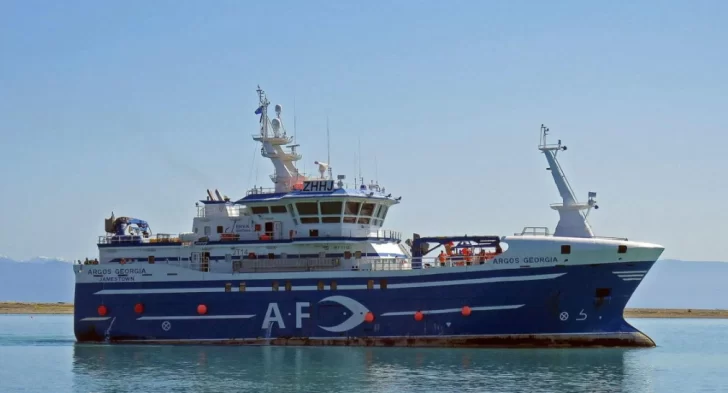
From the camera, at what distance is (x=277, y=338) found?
1654 inches

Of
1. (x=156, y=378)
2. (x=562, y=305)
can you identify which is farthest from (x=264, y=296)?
(x=562, y=305)

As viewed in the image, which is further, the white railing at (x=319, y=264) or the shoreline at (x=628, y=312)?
the shoreline at (x=628, y=312)

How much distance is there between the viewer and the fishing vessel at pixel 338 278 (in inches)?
1542

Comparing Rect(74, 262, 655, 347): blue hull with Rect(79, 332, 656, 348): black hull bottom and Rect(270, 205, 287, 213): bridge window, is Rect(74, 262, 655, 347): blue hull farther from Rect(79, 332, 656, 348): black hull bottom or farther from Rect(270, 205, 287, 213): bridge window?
Rect(270, 205, 287, 213): bridge window

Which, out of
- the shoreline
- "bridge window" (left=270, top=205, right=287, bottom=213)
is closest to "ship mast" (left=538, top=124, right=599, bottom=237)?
"bridge window" (left=270, top=205, right=287, bottom=213)

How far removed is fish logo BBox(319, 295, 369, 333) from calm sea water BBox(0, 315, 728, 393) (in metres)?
0.87

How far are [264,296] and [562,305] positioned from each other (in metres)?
11.9

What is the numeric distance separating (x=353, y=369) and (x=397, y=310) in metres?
5.37

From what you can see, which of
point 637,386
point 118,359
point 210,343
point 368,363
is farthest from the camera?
point 210,343

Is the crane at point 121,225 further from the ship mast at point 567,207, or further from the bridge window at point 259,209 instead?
the ship mast at point 567,207

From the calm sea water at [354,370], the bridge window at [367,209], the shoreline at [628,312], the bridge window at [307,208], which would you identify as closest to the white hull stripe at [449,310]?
the calm sea water at [354,370]

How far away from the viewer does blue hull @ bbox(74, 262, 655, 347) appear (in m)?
39.1

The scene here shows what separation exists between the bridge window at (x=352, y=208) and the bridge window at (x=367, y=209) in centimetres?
33

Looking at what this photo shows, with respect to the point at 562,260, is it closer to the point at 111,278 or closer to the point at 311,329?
the point at 311,329
